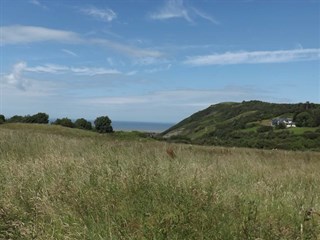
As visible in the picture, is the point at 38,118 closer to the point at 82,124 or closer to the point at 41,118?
the point at 41,118

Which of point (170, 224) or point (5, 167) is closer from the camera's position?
point (170, 224)

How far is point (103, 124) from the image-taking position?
4775cm

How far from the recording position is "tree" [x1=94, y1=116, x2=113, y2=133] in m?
46.4

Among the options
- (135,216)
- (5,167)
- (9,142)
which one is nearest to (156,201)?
(135,216)

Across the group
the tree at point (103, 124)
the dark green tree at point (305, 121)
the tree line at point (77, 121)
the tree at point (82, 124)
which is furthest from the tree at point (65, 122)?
the dark green tree at point (305, 121)

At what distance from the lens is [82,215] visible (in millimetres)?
4996

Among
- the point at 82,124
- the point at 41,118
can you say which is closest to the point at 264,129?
the point at 82,124

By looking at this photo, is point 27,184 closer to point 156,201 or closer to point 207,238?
point 156,201

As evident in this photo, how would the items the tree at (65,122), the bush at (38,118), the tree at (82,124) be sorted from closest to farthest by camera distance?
the tree at (65,122), the tree at (82,124), the bush at (38,118)

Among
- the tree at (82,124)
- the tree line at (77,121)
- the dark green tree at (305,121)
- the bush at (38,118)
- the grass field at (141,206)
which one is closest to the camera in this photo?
the grass field at (141,206)

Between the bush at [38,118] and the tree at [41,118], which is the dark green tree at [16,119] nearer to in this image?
the bush at [38,118]

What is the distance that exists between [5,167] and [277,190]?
14.7 feet

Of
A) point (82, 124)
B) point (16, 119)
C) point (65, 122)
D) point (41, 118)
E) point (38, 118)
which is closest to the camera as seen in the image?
point (65, 122)

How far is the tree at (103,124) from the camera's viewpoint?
152ft
